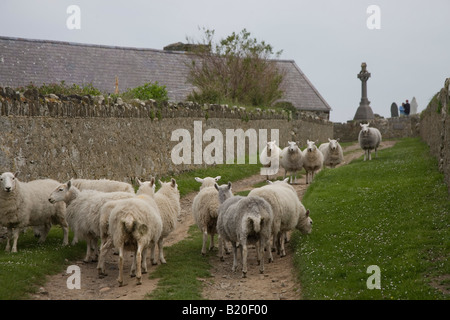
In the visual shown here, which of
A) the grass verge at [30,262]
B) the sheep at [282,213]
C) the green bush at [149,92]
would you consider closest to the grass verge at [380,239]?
the sheep at [282,213]

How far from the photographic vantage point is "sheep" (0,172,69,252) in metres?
10.9

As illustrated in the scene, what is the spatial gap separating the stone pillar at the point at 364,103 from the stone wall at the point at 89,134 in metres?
25.9

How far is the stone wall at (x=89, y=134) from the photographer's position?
12.7 m

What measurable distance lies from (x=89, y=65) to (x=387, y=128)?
74.4 feet

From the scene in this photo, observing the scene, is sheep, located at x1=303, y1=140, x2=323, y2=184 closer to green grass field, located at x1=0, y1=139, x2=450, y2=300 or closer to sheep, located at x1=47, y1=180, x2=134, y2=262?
green grass field, located at x1=0, y1=139, x2=450, y2=300

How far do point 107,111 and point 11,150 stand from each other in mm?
4703

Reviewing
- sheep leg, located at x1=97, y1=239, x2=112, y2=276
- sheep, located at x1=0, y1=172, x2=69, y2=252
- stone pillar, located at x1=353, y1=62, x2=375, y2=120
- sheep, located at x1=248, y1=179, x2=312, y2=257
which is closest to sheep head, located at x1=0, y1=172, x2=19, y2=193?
sheep, located at x1=0, y1=172, x2=69, y2=252

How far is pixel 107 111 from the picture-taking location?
54.9 feet

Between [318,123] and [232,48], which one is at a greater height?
[232,48]

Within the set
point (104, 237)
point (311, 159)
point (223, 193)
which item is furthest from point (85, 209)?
point (311, 159)

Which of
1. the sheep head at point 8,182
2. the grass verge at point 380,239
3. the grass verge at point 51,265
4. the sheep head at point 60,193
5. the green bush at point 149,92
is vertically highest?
the green bush at point 149,92

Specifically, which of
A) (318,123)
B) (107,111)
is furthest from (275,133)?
(107,111)

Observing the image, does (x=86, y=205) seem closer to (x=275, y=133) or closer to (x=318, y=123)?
(x=275, y=133)

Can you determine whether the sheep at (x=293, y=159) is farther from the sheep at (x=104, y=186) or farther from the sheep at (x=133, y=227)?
the sheep at (x=133, y=227)
